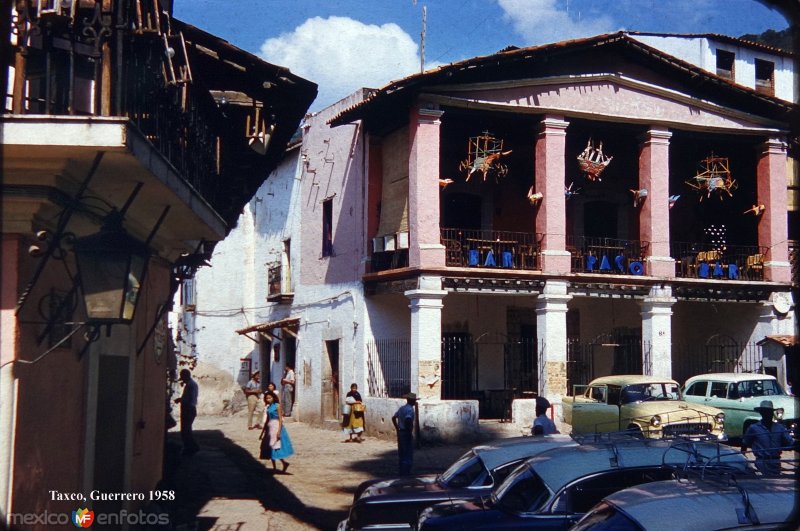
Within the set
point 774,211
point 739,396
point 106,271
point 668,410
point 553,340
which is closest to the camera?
point 106,271

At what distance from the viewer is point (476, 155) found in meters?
21.1

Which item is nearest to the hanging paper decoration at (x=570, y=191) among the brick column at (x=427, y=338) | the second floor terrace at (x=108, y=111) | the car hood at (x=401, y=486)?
the brick column at (x=427, y=338)

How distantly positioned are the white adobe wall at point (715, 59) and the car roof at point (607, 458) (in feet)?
87.5

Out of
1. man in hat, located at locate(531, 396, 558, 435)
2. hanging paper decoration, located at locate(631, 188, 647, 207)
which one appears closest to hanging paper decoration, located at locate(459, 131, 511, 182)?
hanging paper decoration, located at locate(631, 188, 647, 207)

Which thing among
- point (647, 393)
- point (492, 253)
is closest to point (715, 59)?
point (492, 253)

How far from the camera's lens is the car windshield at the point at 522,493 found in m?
7.29

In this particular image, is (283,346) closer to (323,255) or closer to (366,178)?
(323,255)

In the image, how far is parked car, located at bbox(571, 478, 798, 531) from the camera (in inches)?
183

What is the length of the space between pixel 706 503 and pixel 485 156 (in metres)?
16.6

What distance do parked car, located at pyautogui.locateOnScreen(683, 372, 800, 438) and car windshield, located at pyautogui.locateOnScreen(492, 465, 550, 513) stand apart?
1131 cm

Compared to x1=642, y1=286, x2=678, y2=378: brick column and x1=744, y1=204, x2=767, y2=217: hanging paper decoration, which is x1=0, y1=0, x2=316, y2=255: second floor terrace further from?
x1=744, y1=204, x2=767, y2=217: hanging paper decoration

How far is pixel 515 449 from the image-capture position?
31.1 feet

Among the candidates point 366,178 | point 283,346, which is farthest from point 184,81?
point 283,346

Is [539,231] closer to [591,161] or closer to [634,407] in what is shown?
[591,161]
